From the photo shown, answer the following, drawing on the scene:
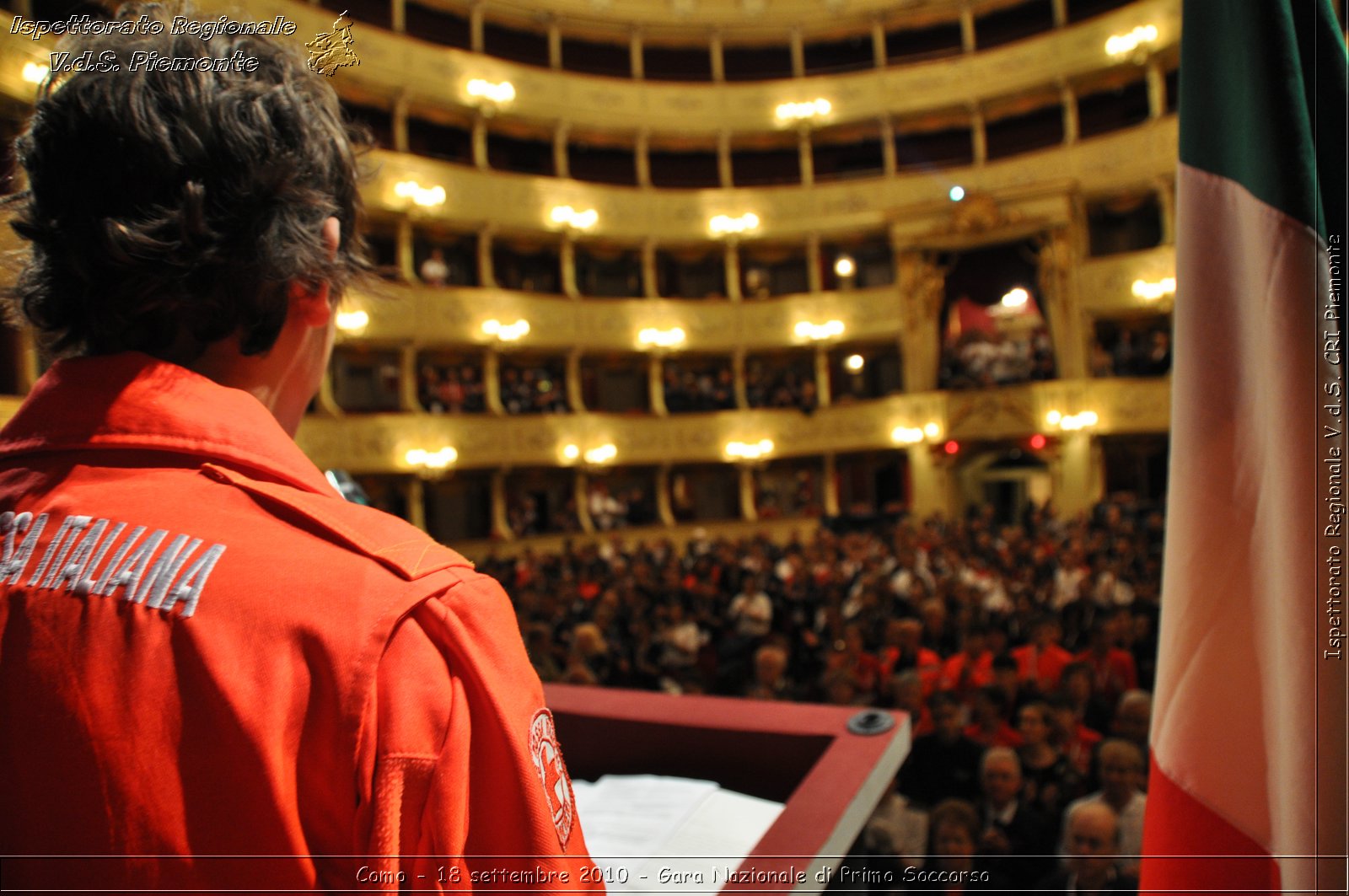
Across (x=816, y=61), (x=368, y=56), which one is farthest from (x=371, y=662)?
(x=816, y=61)

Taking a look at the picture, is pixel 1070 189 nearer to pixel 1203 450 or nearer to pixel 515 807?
pixel 1203 450

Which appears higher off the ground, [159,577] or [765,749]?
[159,577]

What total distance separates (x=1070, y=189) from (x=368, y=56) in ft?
46.2

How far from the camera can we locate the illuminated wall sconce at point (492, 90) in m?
16.5

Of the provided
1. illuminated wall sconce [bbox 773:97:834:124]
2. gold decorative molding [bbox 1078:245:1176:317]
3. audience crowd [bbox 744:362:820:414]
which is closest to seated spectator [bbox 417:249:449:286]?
audience crowd [bbox 744:362:820:414]

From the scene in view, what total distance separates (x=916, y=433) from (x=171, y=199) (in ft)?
58.3

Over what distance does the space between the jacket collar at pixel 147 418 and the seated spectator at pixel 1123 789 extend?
10.2 feet

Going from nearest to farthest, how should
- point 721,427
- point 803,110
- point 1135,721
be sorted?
1. point 1135,721
2. point 721,427
3. point 803,110

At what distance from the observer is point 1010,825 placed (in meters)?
3.18

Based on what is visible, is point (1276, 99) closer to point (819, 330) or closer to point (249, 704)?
point (249, 704)

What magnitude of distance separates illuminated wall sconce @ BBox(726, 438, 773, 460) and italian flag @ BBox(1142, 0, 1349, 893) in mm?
17115

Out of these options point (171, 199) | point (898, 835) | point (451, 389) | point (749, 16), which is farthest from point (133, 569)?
point (749, 16)

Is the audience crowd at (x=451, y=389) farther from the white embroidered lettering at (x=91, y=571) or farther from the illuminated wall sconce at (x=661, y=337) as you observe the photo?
the white embroidered lettering at (x=91, y=571)

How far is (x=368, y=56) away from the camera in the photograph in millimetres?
14164
